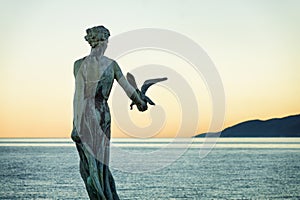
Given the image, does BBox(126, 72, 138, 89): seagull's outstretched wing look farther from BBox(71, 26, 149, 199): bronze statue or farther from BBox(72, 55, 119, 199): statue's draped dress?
BBox(72, 55, 119, 199): statue's draped dress

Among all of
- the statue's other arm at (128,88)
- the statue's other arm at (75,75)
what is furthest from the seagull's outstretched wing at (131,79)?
the statue's other arm at (75,75)

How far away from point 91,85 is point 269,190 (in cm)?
6385

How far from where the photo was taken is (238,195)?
65250 millimetres

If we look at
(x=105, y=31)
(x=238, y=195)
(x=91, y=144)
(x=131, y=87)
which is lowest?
(x=238, y=195)

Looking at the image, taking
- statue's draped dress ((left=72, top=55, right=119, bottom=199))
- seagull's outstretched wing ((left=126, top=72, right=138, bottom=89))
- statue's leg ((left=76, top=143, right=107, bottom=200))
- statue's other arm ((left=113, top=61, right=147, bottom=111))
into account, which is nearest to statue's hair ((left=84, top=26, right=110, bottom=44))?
statue's draped dress ((left=72, top=55, right=119, bottom=199))

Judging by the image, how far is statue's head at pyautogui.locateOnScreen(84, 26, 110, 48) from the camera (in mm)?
10430

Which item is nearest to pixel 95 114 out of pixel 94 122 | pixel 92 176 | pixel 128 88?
pixel 94 122

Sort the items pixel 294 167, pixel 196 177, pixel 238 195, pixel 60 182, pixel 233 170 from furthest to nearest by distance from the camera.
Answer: pixel 294 167 → pixel 233 170 → pixel 196 177 → pixel 60 182 → pixel 238 195

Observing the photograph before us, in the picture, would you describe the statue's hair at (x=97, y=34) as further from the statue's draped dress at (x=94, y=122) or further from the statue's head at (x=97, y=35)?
the statue's draped dress at (x=94, y=122)

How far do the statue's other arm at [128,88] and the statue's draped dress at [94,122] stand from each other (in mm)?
98

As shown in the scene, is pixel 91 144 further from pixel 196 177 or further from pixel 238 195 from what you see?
pixel 196 177

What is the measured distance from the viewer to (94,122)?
10297 millimetres

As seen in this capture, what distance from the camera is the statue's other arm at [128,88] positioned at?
10477 millimetres

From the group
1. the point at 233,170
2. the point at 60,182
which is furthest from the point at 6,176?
the point at 233,170
